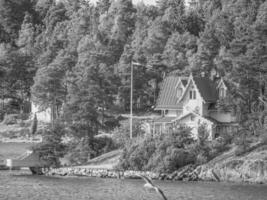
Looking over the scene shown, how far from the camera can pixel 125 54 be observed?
10319 cm

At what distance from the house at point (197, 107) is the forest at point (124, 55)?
1658mm

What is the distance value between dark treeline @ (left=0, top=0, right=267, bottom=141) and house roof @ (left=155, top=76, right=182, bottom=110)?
2.80 metres

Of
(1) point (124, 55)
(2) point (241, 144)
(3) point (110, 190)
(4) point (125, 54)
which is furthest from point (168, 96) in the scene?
(4) point (125, 54)

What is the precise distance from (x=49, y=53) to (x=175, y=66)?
88.1 ft

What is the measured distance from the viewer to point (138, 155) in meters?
61.4

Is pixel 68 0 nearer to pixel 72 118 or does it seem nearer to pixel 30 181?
pixel 72 118

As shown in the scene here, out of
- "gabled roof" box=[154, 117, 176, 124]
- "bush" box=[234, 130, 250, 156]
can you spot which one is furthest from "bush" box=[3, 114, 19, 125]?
"bush" box=[234, 130, 250, 156]

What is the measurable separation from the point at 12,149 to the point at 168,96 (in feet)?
62.3

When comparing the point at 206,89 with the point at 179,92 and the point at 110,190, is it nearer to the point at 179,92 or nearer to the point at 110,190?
Result: the point at 179,92

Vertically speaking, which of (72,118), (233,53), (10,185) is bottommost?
(10,185)

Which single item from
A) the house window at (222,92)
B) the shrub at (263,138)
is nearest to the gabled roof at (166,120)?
the house window at (222,92)

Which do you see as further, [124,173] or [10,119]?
[10,119]

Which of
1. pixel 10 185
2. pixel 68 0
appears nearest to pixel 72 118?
pixel 10 185

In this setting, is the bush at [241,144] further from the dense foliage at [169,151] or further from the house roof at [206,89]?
the house roof at [206,89]
